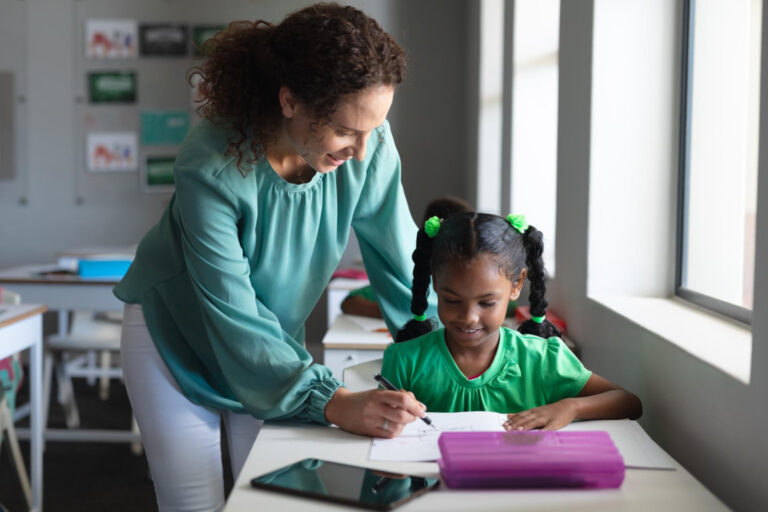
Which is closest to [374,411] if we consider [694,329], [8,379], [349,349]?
[694,329]

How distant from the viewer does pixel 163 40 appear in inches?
200

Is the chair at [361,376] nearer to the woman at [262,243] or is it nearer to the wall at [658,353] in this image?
the woman at [262,243]

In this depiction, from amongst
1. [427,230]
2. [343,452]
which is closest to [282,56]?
[427,230]

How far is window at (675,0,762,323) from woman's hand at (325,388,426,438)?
2.88 ft

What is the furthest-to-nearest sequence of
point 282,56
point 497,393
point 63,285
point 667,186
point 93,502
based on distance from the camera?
point 63,285
point 93,502
point 667,186
point 497,393
point 282,56

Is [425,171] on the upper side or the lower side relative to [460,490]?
upper

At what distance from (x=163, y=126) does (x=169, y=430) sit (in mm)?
4016

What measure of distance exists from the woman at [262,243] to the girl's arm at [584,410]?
0.19 m

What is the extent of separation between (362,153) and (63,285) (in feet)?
7.67

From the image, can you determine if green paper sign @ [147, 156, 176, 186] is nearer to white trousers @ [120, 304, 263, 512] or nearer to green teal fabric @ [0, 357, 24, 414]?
green teal fabric @ [0, 357, 24, 414]

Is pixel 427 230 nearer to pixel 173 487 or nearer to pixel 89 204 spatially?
pixel 173 487

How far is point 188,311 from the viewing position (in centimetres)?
144

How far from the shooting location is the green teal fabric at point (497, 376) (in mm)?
1377

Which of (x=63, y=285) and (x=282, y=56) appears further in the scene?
(x=63, y=285)
